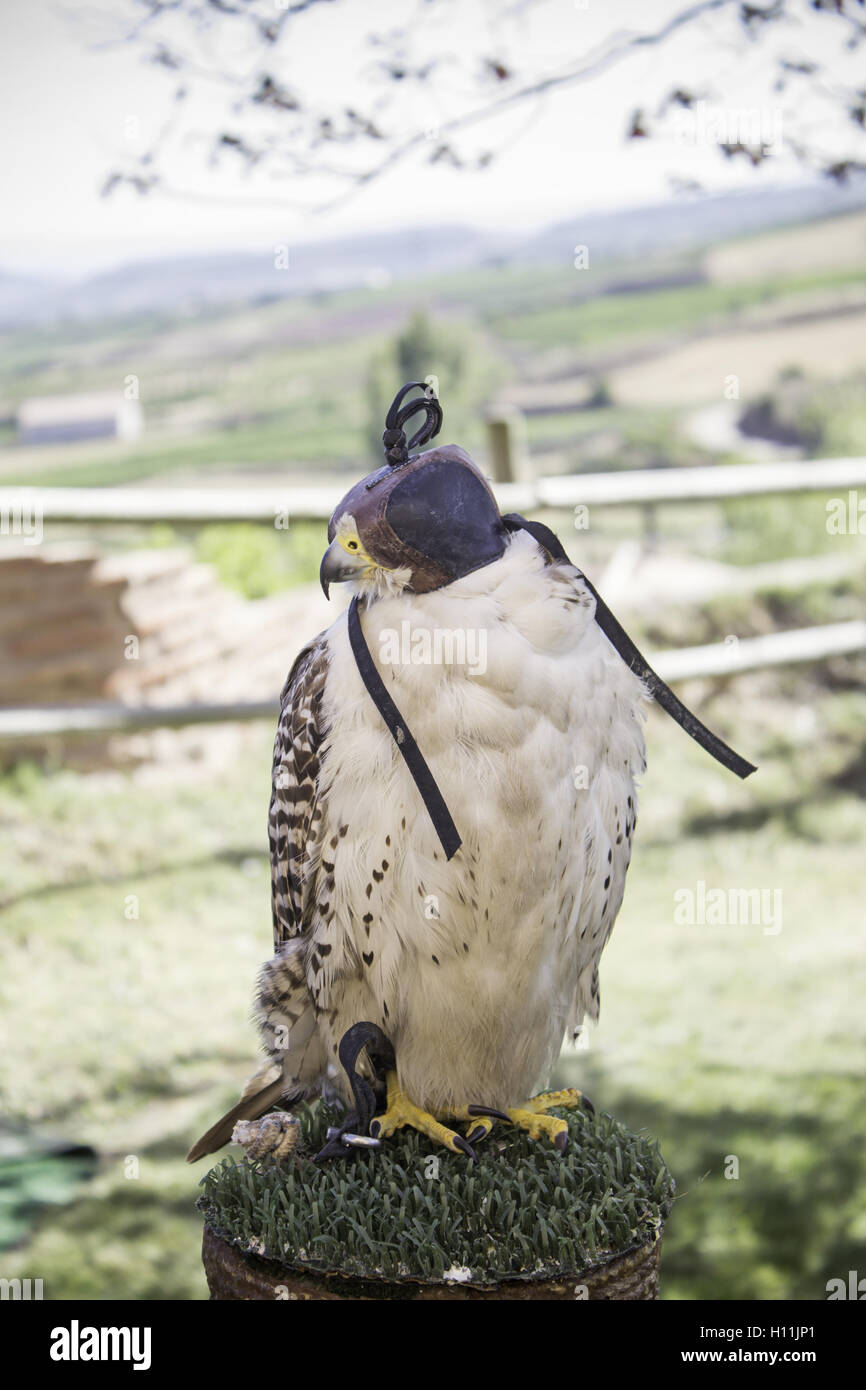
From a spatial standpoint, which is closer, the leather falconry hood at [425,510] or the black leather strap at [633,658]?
the leather falconry hood at [425,510]

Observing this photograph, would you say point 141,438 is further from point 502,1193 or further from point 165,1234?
point 502,1193

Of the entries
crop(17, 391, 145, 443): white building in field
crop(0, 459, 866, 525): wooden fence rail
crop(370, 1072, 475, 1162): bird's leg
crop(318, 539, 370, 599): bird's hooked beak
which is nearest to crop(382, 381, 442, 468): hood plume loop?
crop(318, 539, 370, 599): bird's hooked beak

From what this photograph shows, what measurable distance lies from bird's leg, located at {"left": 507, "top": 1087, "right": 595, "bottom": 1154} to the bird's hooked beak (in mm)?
867

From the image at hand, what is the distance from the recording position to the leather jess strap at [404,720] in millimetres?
1604

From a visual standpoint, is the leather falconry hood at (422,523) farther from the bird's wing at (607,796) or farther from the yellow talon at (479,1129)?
the yellow talon at (479,1129)

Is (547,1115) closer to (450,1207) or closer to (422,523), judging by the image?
(450,1207)

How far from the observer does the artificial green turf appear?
1.61m

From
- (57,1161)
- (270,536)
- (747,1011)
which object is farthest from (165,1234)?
(270,536)

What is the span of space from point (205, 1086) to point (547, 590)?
2542 millimetres

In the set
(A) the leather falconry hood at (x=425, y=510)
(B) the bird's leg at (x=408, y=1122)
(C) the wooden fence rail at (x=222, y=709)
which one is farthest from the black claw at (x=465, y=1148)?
(C) the wooden fence rail at (x=222, y=709)

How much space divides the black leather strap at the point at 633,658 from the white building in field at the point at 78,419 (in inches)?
456

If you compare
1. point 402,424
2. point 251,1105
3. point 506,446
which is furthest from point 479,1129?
point 506,446

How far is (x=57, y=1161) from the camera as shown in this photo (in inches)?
130

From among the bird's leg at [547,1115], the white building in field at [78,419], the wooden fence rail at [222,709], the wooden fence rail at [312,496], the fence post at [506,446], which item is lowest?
the bird's leg at [547,1115]
